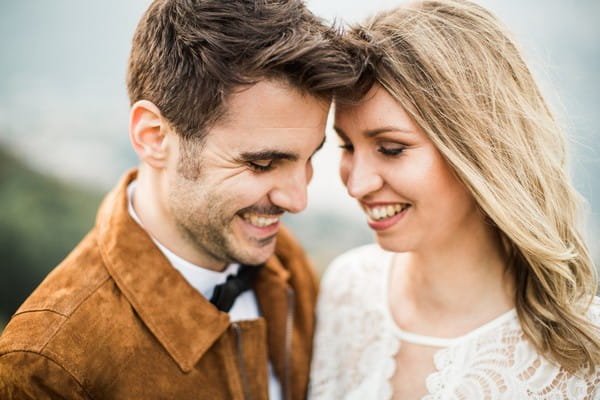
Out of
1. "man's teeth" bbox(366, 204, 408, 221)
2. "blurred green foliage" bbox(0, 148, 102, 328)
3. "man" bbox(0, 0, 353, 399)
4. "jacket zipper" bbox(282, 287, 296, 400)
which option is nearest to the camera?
"man" bbox(0, 0, 353, 399)

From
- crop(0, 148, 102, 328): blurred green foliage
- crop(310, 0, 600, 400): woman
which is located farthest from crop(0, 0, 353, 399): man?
crop(0, 148, 102, 328): blurred green foliage

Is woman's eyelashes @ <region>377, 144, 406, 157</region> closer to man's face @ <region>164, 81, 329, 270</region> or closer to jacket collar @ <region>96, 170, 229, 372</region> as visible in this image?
man's face @ <region>164, 81, 329, 270</region>

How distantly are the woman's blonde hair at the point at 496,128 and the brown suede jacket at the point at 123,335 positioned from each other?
114 centimetres

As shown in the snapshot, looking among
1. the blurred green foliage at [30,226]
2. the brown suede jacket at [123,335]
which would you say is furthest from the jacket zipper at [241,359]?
the blurred green foliage at [30,226]

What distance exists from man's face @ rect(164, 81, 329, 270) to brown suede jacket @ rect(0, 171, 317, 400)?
23 cm

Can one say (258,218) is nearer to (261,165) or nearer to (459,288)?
(261,165)

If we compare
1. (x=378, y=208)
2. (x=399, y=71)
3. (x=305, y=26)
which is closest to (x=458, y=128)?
(x=399, y=71)

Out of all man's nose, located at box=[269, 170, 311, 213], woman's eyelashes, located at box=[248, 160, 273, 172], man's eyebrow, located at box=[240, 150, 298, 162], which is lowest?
man's nose, located at box=[269, 170, 311, 213]

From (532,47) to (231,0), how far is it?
4.22 feet

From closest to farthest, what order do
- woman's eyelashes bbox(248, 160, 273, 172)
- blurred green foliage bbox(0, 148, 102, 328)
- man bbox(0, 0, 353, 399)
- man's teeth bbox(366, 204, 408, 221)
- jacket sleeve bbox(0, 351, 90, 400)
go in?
jacket sleeve bbox(0, 351, 90, 400), man bbox(0, 0, 353, 399), woman's eyelashes bbox(248, 160, 273, 172), man's teeth bbox(366, 204, 408, 221), blurred green foliage bbox(0, 148, 102, 328)

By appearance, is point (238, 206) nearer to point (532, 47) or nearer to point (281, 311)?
point (281, 311)

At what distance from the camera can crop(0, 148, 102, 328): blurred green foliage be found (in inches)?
147

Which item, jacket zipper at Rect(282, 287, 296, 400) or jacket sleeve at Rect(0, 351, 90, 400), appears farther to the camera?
jacket zipper at Rect(282, 287, 296, 400)

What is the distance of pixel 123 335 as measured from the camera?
1.84 meters
